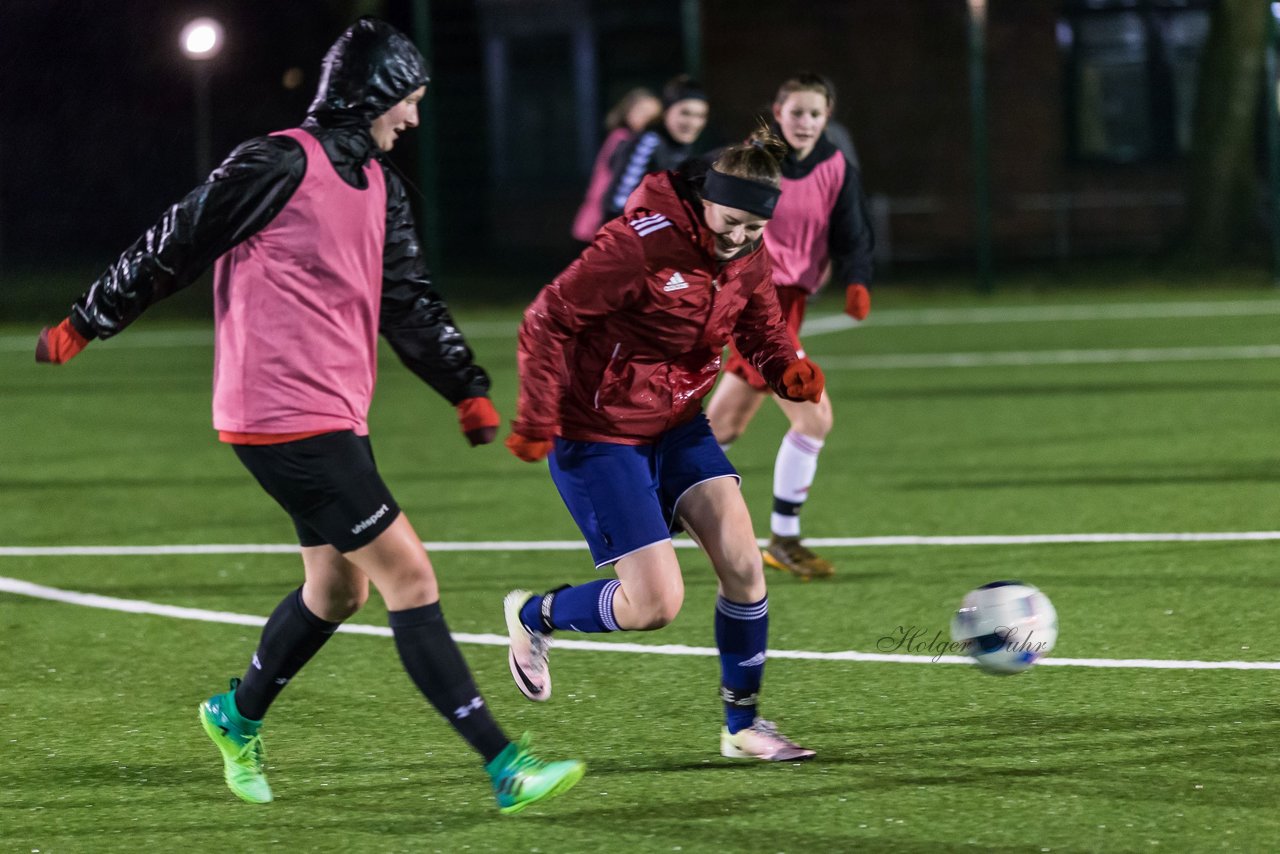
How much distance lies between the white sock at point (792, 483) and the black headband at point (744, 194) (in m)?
2.92

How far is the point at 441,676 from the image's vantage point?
4551mm

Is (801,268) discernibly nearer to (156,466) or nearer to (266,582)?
(266,582)

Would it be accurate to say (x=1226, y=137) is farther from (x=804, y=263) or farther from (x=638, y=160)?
(x=804, y=263)

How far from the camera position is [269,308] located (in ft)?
14.5

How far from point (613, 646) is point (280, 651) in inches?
71.0

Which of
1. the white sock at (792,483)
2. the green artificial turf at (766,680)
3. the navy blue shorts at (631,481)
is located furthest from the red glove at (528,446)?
the white sock at (792,483)

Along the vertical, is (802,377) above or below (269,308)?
below

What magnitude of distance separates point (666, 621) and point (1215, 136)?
63.6 ft

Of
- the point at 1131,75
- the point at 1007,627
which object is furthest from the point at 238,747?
the point at 1131,75

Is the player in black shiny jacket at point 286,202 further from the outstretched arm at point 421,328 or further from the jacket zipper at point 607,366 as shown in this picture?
the jacket zipper at point 607,366

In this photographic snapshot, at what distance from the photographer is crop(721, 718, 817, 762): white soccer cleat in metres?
5.07

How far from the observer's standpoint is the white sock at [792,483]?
7621 mm

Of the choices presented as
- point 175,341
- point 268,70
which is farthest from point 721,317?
point 268,70
